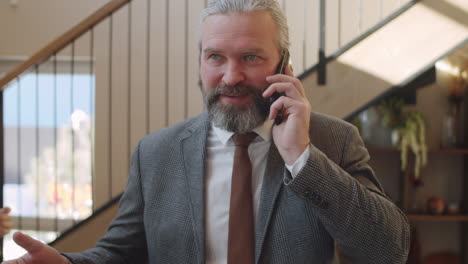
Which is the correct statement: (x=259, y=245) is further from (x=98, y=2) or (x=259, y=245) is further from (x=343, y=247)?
(x=98, y=2)

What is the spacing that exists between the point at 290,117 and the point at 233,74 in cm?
18

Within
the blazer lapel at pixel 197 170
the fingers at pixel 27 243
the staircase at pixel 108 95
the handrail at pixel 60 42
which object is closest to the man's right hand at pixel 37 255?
the fingers at pixel 27 243

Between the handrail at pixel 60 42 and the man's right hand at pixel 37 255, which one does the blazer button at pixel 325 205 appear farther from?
the handrail at pixel 60 42

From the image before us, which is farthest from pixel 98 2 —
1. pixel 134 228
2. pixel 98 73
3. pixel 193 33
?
pixel 134 228

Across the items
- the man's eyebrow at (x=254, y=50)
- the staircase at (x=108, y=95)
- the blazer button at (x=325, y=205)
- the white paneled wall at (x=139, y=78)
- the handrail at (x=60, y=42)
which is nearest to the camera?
the blazer button at (x=325, y=205)

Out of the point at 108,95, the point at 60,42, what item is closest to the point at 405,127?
the point at 108,95

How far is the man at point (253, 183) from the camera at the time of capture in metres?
1.00

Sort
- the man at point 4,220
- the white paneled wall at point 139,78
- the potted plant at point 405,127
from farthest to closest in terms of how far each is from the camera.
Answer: the white paneled wall at point 139,78
the potted plant at point 405,127
the man at point 4,220

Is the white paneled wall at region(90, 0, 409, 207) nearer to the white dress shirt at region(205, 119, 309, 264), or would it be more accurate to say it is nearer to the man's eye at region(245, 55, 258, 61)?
the white dress shirt at region(205, 119, 309, 264)

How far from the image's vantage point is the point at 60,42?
8.35ft

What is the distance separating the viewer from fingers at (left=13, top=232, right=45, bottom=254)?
997 millimetres

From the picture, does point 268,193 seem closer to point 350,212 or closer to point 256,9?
point 350,212

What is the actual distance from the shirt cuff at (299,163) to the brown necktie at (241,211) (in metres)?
0.19

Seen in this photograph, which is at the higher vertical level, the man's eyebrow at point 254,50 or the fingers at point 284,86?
the man's eyebrow at point 254,50
